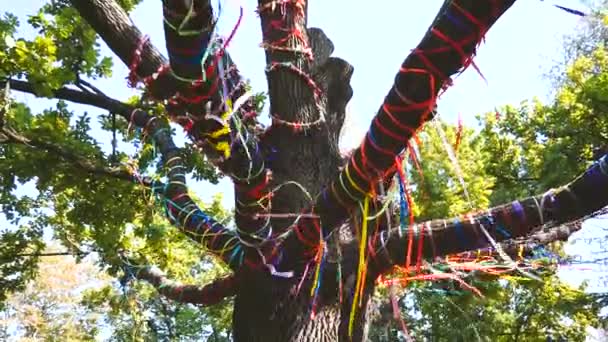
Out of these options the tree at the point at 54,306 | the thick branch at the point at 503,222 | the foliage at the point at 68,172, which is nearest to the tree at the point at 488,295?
the foliage at the point at 68,172

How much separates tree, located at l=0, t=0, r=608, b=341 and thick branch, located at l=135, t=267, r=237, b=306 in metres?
0.01

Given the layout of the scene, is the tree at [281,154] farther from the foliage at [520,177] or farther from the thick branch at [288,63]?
the foliage at [520,177]

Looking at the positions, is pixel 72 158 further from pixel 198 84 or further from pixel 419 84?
pixel 419 84

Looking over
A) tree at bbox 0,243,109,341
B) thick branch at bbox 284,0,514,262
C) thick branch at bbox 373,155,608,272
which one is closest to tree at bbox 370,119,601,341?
thick branch at bbox 373,155,608,272

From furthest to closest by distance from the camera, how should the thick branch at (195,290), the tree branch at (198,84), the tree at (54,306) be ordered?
the tree at (54,306)
the thick branch at (195,290)
the tree branch at (198,84)

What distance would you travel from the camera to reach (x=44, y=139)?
4.08 m

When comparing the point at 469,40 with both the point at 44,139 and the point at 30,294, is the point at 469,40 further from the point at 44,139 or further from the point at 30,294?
the point at 30,294

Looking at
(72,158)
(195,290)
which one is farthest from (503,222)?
(72,158)

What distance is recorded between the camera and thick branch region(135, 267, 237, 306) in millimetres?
3082

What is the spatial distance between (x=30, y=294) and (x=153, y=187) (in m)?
18.9

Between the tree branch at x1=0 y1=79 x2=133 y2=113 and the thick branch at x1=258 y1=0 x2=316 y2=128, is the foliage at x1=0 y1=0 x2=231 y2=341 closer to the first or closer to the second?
the tree branch at x1=0 y1=79 x2=133 y2=113

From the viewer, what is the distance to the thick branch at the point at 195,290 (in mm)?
3082

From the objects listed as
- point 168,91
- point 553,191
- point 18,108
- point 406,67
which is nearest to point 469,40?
point 406,67

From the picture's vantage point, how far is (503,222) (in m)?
2.32
